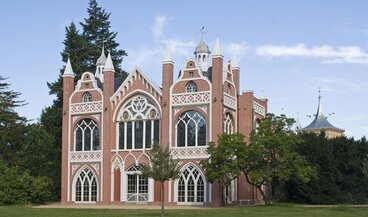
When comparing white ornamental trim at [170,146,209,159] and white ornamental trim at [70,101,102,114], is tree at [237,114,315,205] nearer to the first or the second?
white ornamental trim at [170,146,209,159]

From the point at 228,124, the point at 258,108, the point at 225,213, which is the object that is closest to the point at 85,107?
the point at 228,124

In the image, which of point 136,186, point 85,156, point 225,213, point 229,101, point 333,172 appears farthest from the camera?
point 85,156

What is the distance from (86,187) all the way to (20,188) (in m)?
5.75

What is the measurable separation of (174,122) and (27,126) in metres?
28.9

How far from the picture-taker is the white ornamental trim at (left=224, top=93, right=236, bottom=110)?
160 feet

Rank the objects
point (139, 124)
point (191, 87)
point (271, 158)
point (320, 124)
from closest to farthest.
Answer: point (271, 158)
point (191, 87)
point (139, 124)
point (320, 124)

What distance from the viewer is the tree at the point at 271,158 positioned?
41.6 m

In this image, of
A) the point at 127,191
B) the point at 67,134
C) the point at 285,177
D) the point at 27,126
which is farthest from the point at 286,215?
the point at 27,126

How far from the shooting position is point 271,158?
42500 mm

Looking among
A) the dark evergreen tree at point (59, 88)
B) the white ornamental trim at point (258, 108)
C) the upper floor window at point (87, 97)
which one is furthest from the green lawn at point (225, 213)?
the dark evergreen tree at point (59, 88)

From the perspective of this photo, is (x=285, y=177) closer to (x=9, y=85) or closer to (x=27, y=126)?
(x=27, y=126)

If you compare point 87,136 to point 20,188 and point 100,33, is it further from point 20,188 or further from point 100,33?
point 100,33

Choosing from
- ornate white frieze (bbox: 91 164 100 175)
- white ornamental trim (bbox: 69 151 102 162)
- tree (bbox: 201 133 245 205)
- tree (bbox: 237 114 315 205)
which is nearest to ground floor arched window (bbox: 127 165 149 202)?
ornate white frieze (bbox: 91 164 100 175)

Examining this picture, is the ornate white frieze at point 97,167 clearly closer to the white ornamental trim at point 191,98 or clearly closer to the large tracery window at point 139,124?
the large tracery window at point 139,124
